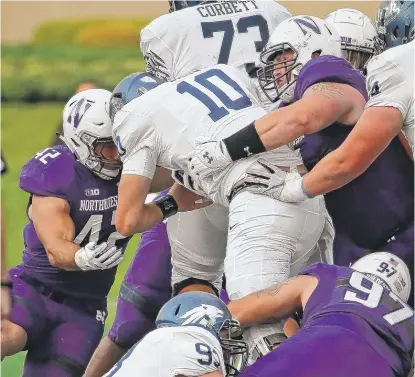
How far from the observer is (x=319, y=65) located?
4.18m

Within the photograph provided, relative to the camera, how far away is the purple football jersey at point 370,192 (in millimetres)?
4348

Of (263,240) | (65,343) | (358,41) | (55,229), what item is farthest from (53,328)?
(358,41)

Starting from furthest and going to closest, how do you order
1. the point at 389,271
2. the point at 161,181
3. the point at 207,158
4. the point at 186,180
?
the point at 161,181 < the point at 186,180 < the point at 207,158 < the point at 389,271

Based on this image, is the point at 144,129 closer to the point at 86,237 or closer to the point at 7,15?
the point at 86,237

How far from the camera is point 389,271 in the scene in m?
3.80

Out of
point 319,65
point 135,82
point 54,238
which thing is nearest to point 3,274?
point 54,238

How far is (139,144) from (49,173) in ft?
2.57

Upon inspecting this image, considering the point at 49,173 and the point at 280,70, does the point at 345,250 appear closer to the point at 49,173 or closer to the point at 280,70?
the point at 280,70

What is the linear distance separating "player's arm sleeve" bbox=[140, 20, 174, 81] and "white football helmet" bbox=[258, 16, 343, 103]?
0.85 meters

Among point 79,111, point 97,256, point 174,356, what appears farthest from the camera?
point 79,111

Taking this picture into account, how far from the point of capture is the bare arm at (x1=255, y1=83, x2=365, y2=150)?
4051mm

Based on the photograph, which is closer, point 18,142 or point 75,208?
point 75,208

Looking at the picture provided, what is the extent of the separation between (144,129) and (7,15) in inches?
405

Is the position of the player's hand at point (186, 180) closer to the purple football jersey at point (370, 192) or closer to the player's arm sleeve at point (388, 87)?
the purple football jersey at point (370, 192)
